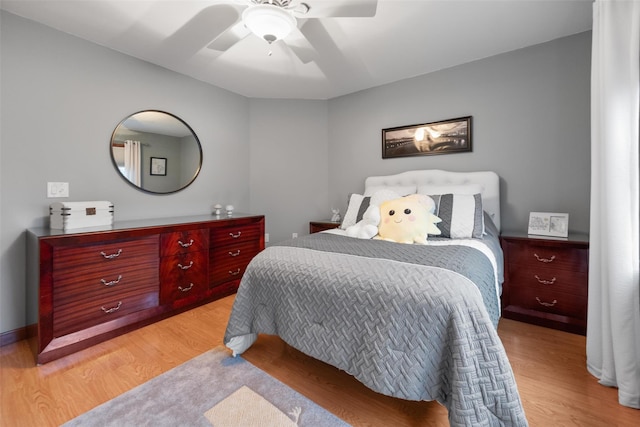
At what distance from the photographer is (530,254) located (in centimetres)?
225

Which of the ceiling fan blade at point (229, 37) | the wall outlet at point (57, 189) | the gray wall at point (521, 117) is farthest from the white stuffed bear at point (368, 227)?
the wall outlet at point (57, 189)

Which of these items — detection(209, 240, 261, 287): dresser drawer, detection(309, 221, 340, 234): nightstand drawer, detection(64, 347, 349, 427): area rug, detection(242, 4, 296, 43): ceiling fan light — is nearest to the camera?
detection(64, 347, 349, 427): area rug

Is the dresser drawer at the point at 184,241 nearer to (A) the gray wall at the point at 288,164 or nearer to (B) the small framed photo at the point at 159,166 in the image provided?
(B) the small framed photo at the point at 159,166

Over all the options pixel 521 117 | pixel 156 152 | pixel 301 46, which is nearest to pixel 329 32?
pixel 301 46

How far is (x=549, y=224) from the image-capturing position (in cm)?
237

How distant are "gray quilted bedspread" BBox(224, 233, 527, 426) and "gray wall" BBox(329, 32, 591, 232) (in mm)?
1600

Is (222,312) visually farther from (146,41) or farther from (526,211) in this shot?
(526,211)

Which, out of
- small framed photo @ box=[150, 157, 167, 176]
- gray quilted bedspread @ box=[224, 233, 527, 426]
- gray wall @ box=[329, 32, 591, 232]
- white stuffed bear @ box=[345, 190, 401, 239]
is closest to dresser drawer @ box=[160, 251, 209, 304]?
small framed photo @ box=[150, 157, 167, 176]

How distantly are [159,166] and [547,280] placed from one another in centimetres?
377

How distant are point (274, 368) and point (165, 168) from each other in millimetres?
2392

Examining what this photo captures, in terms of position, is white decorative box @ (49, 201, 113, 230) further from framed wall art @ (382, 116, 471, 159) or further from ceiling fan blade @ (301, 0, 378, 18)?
framed wall art @ (382, 116, 471, 159)

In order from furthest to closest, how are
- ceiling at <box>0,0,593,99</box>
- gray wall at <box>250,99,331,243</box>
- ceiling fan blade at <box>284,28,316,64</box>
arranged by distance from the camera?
1. gray wall at <box>250,99,331,243</box>
2. ceiling fan blade at <box>284,28,316,64</box>
3. ceiling at <box>0,0,593,99</box>

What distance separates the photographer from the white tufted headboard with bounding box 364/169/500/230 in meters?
2.63

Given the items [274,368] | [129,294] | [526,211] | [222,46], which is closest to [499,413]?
[274,368]
